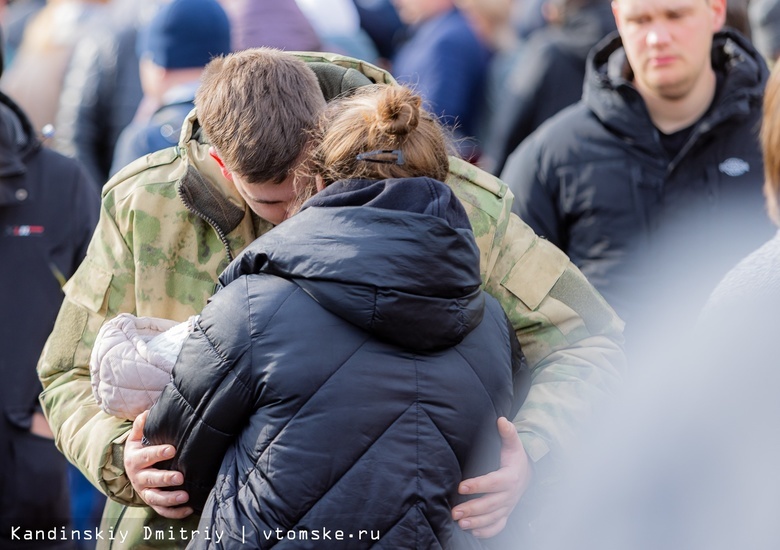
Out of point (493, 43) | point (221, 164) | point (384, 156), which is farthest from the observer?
point (493, 43)

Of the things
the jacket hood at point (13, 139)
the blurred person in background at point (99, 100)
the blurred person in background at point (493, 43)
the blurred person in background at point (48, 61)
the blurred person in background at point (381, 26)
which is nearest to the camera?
the jacket hood at point (13, 139)

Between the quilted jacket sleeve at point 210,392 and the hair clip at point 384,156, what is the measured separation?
1.05 feet

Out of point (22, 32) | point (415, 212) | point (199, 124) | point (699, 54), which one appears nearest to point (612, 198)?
point (699, 54)

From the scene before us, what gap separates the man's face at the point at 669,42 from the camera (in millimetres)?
4043

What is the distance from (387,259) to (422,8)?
17.6 feet

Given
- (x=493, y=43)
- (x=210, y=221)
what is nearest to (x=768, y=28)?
(x=493, y=43)

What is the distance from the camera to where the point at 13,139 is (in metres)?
3.73

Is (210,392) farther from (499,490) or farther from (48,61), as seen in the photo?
(48,61)

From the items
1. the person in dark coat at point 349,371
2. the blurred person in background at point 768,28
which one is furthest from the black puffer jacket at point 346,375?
Answer: the blurred person in background at point 768,28

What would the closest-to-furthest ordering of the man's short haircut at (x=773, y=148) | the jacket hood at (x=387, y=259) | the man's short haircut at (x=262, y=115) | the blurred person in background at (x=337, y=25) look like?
the man's short haircut at (x=773, y=148), the jacket hood at (x=387, y=259), the man's short haircut at (x=262, y=115), the blurred person in background at (x=337, y=25)

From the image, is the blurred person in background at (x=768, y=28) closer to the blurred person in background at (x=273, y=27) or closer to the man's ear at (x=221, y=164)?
the blurred person in background at (x=273, y=27)

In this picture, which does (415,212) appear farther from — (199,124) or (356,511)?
(199,124)

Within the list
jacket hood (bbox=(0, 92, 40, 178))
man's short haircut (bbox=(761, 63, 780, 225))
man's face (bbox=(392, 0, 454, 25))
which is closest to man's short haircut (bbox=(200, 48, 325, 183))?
man's short haircut (bbox=(761, 63, 780, 225))

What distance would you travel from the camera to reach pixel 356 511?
2.00 m
